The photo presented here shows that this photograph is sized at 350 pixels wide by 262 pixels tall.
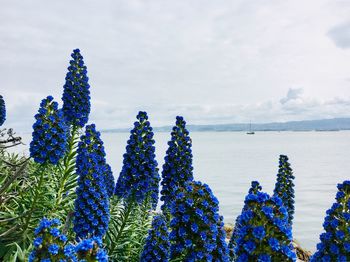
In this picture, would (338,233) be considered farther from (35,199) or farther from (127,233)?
(35,199)

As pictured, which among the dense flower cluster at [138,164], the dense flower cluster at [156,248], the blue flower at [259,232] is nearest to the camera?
the blue flower at [259,232]

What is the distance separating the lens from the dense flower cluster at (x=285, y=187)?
991cm

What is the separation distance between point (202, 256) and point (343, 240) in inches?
76.8

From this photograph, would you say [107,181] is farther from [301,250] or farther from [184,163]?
[301,250]

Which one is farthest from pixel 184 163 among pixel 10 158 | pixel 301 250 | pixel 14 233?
pixel 301 250

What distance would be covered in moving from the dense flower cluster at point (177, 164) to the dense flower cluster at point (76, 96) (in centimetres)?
236

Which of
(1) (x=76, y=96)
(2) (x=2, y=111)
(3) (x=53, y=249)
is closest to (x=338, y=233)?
(3) (x=53, y=249)

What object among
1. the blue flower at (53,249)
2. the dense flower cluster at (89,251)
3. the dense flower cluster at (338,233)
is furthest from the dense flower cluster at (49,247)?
the dense flower cluster at (338,233)

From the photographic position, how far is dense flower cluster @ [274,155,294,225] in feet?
32.5

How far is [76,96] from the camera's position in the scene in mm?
9922

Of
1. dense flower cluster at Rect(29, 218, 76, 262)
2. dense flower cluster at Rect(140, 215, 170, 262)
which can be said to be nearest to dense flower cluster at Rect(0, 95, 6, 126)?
dense flower cluster at Rect(140, 215, 170, 262)

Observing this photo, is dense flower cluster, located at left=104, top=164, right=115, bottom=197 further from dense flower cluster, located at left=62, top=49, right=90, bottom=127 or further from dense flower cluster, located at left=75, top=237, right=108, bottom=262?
dense flower cluster, located at left=75, top=237, right=108, bottom=262

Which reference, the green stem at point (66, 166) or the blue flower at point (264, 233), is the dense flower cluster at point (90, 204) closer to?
the green stem at point (66, 166)

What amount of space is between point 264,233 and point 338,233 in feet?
4.00
